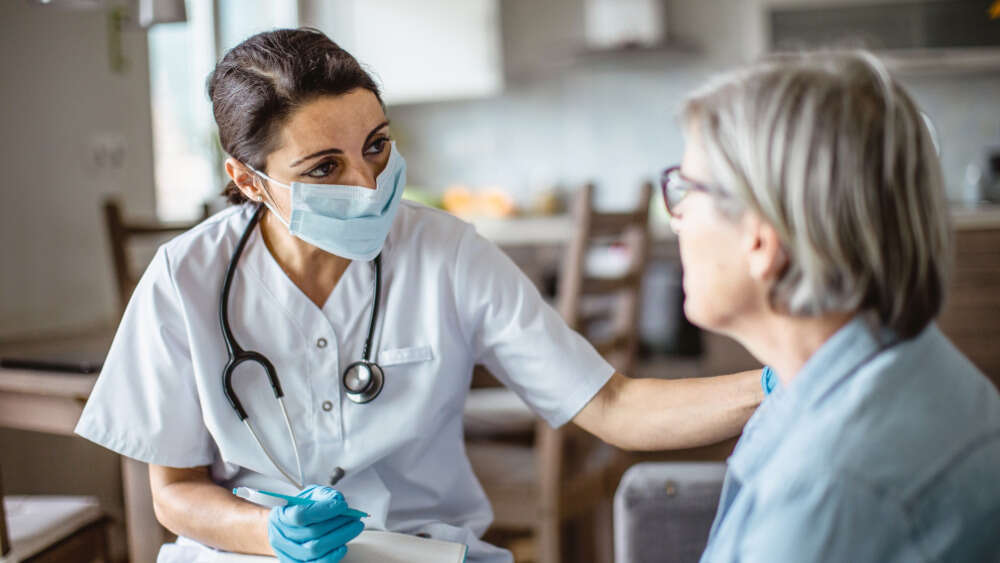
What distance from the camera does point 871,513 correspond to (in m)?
0.61

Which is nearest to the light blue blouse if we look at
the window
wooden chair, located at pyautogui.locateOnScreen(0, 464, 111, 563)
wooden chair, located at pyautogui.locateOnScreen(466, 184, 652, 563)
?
wooden chair, located at pyautogui.locateOnScreen(466, 184, 652, 563)

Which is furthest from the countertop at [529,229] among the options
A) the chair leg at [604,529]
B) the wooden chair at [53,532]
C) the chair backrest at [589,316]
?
the wooden chair at [53,532]

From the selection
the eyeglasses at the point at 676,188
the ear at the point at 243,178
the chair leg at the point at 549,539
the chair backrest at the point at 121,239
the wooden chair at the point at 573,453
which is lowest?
the chair leg at the point at 549,539

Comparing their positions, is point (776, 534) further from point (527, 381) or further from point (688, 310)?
point (527, 381)

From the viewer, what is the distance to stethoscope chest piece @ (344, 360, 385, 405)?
108cm

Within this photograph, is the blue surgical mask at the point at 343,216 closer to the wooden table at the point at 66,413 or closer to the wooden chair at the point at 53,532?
the wooden table at the point at 66,413

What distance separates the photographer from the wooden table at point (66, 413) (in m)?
1.31

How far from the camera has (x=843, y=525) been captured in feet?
2.00

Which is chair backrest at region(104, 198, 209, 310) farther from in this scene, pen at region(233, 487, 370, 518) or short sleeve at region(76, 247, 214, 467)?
pen at region(233, 487, 370, 518)

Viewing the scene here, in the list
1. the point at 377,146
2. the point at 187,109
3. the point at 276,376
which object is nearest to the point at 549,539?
the point at 276,376

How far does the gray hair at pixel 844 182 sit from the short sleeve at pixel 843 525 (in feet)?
0.49

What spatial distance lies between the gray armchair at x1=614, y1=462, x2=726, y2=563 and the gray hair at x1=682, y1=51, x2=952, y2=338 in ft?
1.74

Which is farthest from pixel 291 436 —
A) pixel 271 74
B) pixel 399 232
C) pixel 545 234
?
pixel 545 234

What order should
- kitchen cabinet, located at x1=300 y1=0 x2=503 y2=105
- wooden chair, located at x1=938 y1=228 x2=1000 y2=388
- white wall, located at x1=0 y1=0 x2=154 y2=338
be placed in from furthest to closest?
kitchen cabinet, located at x1=300 y1=0 x2=503 y2=105 < wooden chair, located at x1=938 y1=228 x2=1000 y2=388 < white wall, located at x1=0 y1=0 x2=154 y2=338
